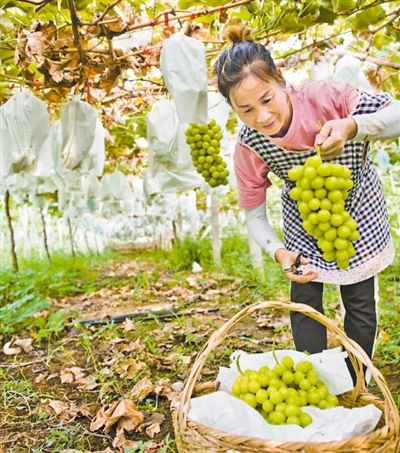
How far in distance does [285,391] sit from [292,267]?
19.8 inches

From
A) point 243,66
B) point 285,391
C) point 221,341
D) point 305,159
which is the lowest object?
point 285,391

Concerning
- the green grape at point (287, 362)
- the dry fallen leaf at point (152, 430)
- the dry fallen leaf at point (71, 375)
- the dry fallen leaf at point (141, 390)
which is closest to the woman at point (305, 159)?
the green grape at point (287, 362)

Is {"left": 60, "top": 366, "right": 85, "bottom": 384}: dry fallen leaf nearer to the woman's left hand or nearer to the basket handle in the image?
the basket handle

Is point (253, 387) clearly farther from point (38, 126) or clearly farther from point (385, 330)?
point (38, 126)

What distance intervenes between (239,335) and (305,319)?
4.77 ft

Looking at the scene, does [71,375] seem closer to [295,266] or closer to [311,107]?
[295,266]

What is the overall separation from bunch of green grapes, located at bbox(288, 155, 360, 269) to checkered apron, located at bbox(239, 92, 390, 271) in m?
0.47

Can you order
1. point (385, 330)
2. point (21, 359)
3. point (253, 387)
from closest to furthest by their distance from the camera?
point (253, 387) → point (21, 359) → point (385, 330)

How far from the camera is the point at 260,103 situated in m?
1.67

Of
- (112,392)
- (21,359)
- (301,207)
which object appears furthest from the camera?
(21,359)

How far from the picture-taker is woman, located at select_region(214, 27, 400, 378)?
1.67 metres

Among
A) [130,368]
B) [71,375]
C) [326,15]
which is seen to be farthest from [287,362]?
[326,15]

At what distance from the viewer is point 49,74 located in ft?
10.9

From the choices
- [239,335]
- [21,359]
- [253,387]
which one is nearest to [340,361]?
[253,387]
